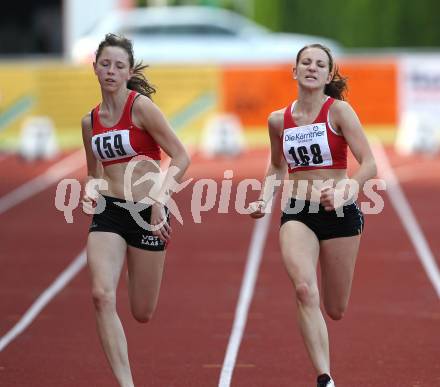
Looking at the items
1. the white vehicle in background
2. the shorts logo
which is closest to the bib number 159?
the shorts logo

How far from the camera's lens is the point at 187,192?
61.3 ft

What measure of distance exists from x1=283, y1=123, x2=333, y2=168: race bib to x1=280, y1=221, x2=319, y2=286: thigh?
36 cm

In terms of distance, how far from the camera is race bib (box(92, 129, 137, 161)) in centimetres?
728

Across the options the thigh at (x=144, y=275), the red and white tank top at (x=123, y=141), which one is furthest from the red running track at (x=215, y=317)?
the red and white tank top at (x=123, y=141)

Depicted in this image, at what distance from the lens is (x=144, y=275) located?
733 cm

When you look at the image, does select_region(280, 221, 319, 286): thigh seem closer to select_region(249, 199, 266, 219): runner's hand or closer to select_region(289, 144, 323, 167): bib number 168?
select_region(249, 199, 266, 219): runner's hand

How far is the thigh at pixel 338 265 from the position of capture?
7.55 meters

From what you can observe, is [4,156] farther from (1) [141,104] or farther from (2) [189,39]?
(1) [141,104]

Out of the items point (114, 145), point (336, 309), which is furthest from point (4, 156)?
point (114, 145)

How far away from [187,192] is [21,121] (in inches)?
237

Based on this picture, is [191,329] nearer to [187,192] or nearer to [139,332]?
[139,332]

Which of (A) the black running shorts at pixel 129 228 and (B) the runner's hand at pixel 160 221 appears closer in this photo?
(B) the runner's hand at pixel 160 221

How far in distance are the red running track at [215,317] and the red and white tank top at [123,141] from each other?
5.09ft

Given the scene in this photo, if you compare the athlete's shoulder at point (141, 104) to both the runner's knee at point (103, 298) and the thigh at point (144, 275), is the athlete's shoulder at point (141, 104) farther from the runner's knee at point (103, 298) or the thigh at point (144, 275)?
the runner's knee at point (103, 298)
